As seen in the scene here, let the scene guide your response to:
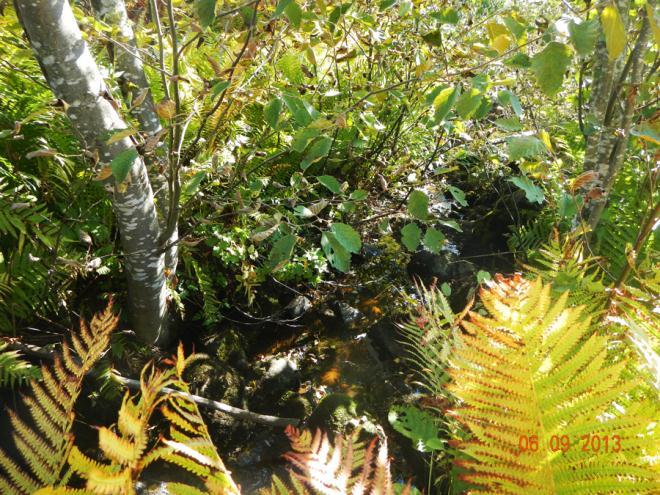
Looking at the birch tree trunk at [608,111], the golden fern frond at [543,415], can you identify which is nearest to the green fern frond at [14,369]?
the golden fern frond at [543,415]

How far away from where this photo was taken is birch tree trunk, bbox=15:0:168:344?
1411 mm

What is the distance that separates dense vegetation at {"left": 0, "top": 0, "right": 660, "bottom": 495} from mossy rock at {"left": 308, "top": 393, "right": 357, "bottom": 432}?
1 cm

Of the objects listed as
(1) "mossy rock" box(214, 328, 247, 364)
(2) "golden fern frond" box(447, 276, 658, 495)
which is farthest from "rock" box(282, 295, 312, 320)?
(2) "golden fern frond" box(447, 276, 658, 495)

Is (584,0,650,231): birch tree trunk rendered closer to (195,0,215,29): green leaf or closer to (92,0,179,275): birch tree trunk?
(195,0,215,29): green leaf

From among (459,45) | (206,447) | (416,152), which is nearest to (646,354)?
(206,447)

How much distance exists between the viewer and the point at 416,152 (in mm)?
3541

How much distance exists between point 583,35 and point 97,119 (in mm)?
1494

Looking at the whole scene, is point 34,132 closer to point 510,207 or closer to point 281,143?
point 281,143

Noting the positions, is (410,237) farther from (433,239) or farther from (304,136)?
(304,136)

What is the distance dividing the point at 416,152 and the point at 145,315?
7.66 ft

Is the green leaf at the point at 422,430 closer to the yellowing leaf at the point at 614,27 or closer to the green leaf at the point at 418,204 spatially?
the green leaf at the point at 418,204

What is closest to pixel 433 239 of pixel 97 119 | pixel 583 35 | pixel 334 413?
pixel 334 413

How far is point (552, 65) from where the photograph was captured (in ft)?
3.43
